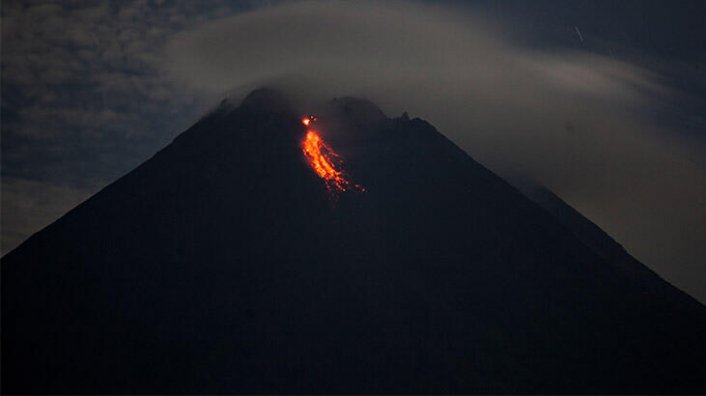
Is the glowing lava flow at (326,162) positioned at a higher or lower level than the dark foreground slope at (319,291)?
higher

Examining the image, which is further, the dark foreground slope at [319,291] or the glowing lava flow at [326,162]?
the glowing lava flow at [326,162]

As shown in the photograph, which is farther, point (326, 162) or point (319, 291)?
point (326, 162)

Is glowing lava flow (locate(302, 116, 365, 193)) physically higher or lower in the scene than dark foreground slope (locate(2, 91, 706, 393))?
higher

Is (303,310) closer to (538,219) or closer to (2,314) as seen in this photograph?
(2,314)

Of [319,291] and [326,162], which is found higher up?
[326,162]
